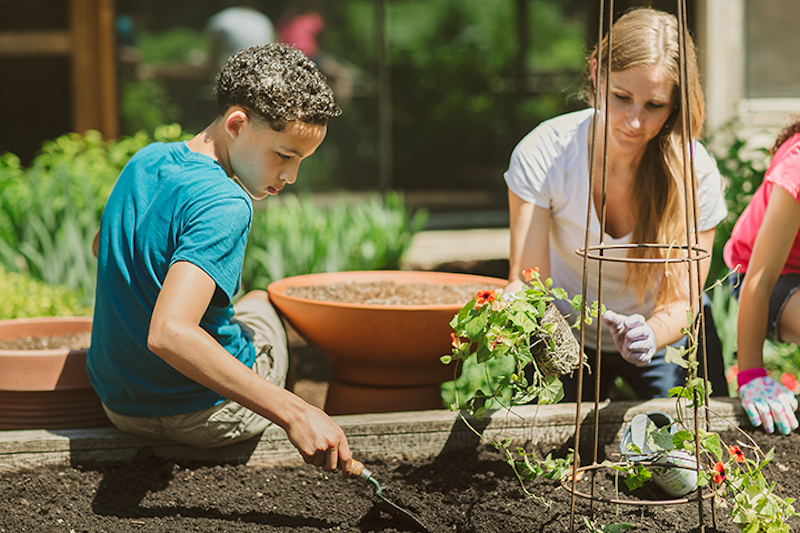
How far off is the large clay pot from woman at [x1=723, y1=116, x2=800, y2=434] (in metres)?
0.68

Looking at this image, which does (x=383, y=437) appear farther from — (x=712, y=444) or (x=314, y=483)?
(x=712, y=444)

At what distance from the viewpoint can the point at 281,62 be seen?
65.5 inches

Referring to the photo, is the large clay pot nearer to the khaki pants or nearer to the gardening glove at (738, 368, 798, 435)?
the khaki pants

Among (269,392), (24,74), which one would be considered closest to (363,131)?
(24,74)

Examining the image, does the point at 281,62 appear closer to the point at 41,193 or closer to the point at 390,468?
the point at 390,468

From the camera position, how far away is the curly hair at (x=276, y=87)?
1.61 metres

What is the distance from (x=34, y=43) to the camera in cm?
524

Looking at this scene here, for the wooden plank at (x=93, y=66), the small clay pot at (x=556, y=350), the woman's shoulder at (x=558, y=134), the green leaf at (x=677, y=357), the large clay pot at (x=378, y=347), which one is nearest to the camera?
the green leaf at (x=677, y=357)

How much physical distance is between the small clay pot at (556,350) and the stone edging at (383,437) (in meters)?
0.23

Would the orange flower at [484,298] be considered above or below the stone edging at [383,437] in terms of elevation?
above

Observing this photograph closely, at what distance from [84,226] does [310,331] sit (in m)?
1.49

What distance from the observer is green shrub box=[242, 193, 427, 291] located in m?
3.37

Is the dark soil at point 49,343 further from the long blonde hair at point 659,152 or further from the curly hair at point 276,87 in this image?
the long blonde hair at point 659,152

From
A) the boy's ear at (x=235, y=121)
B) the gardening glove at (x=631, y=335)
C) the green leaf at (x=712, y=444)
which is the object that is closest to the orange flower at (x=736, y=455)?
the green leaf at (x=712, y=444)
